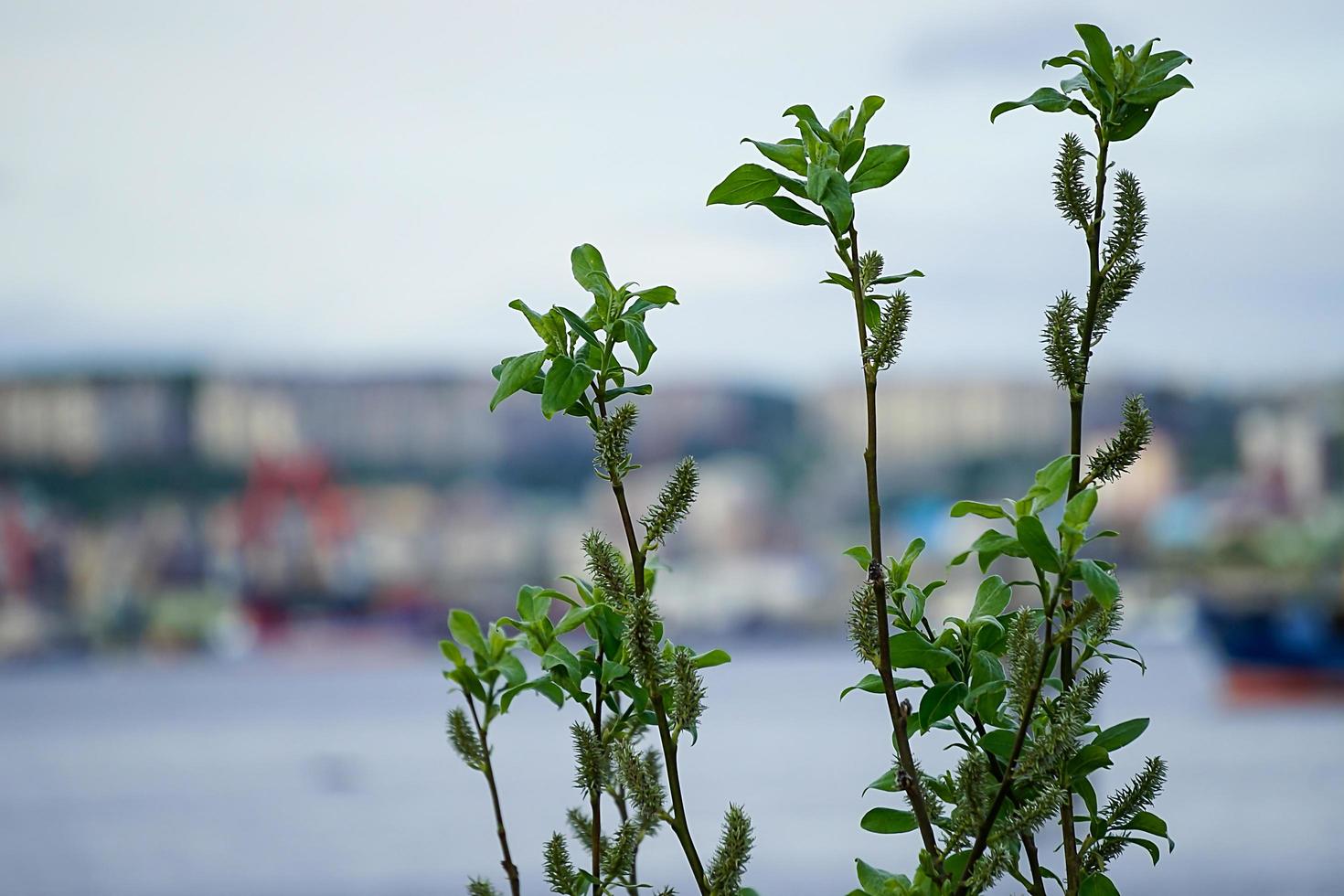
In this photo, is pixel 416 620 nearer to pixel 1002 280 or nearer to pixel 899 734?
pixel 1002 280

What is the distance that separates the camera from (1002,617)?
53 cm

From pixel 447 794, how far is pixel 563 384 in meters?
24.4

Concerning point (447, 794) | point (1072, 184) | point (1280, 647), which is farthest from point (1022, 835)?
point (1280, 647)

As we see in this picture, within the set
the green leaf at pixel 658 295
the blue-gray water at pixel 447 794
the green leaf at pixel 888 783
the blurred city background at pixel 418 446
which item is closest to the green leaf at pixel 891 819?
the green leaf at pixel 888 783

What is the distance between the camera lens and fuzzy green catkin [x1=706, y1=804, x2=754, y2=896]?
47 cm

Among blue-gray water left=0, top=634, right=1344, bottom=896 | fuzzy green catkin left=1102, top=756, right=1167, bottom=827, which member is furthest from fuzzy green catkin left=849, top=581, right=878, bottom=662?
blue-gray water left=0, top=634, right=1344, bottom=896

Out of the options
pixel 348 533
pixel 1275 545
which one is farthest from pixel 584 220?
pixel 1275 545

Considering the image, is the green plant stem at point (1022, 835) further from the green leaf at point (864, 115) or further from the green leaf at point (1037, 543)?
the green leaf at point (864, 115)

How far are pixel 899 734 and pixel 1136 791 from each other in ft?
0.30

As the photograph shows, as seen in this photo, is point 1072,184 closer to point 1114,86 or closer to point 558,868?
point 1114,86

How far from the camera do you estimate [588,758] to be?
505 millimetres

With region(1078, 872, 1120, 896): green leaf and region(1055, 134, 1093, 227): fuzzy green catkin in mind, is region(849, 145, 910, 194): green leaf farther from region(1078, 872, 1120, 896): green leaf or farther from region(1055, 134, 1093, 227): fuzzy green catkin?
region(1078, 872, 1120, 896): green leaf

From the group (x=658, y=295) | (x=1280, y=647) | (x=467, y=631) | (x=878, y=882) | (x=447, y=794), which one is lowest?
(x=878, y=882)

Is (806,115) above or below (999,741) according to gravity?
above
